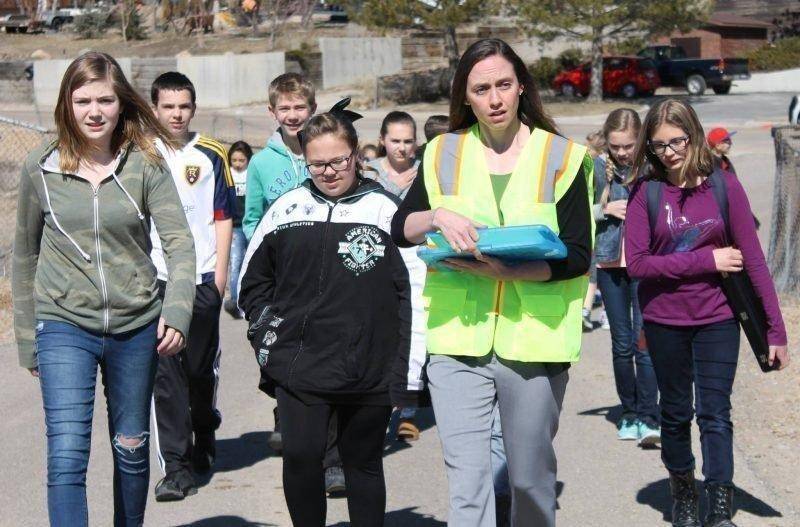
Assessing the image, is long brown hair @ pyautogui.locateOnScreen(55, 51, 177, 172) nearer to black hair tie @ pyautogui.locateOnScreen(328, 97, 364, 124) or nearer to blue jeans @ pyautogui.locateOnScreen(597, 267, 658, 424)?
black hair tie @ pyautogui.locateOnScreen(328, 97, 364, 124)

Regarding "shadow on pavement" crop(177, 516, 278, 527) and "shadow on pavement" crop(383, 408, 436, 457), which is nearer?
"shadow on pavement" crop(177, 516, 278, 527)

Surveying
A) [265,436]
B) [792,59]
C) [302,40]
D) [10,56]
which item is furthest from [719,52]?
[265,436]

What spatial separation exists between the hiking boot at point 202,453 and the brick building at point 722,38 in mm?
58465

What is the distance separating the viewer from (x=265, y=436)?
7695mm

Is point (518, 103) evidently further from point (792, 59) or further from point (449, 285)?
point (792, 59)

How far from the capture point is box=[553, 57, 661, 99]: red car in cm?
4544

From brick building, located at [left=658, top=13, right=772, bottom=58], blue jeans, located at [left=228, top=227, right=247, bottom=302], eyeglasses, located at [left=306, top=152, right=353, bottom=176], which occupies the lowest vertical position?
blue jeans, located at [left=228, top=227, right=247, bottom=302]

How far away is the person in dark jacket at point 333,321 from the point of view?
189 inches

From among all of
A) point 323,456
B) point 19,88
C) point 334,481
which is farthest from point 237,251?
point 19,88

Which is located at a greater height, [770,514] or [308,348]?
[308,348]

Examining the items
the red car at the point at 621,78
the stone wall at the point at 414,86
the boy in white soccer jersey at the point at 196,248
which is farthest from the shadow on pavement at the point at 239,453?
the red car at the point at 621,78

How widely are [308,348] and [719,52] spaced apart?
61.5 metres

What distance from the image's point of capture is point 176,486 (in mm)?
6383

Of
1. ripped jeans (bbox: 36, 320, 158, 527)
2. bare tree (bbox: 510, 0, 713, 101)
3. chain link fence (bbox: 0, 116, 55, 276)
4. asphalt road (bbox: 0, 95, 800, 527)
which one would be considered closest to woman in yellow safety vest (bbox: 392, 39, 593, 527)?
ripped jeans (bbox: 36, 320, 158, 527)
